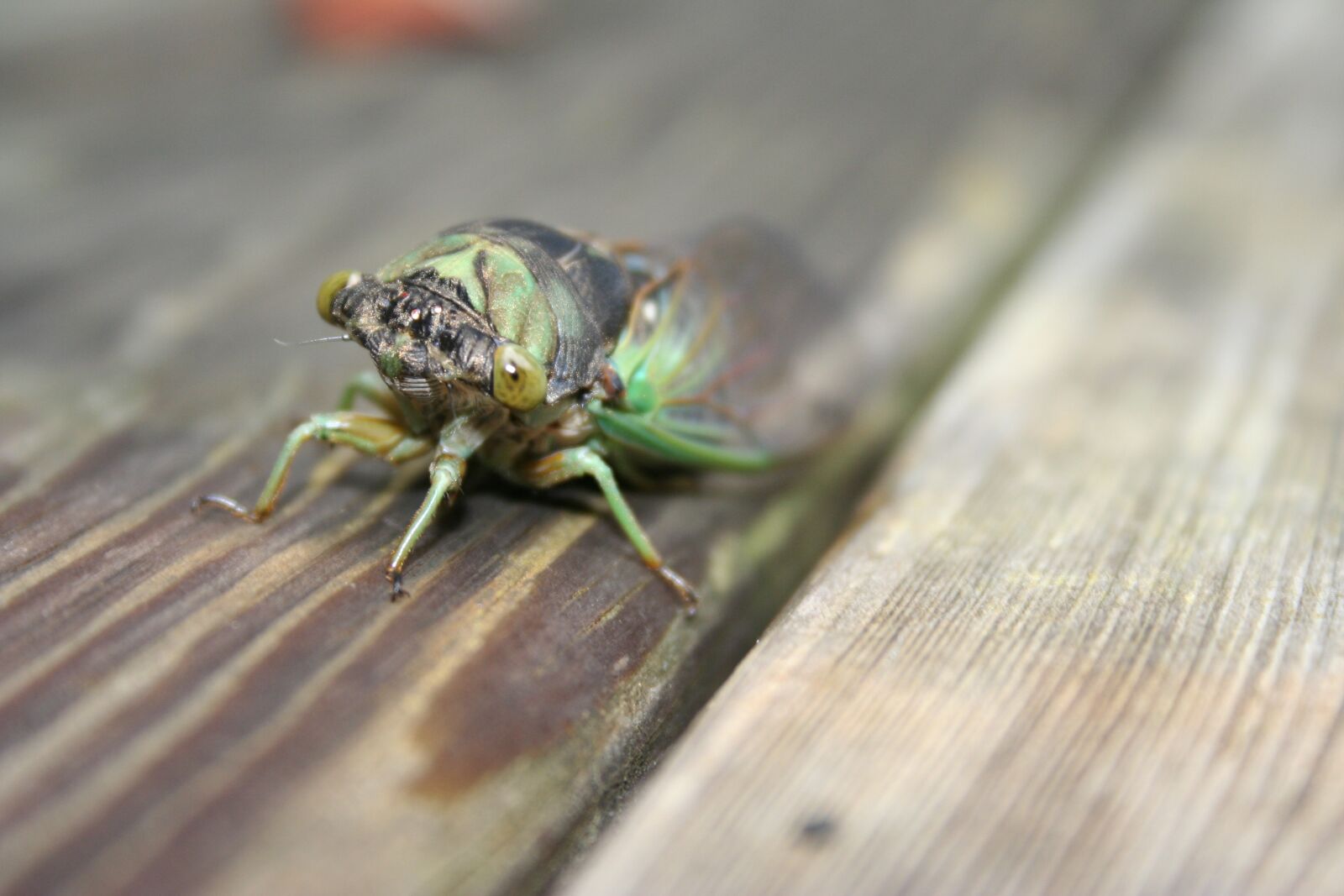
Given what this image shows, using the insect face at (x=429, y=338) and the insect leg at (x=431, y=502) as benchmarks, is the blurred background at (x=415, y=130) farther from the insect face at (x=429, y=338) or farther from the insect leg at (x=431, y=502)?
the insect leg at (x=431, y=502)

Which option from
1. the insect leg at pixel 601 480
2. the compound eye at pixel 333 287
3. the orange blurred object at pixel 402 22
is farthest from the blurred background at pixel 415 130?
the insect leg at pixel 601 480

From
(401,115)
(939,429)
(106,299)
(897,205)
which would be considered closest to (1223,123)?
(897,205)

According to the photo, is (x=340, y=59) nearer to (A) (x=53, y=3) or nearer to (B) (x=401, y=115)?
(B) (x=401, y=115)

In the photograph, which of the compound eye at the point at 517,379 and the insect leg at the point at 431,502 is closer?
the insect leg at the point at 431,502

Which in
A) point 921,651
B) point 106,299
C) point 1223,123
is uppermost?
point 1223,123

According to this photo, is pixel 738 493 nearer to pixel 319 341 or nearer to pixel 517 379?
pixel 517 379
